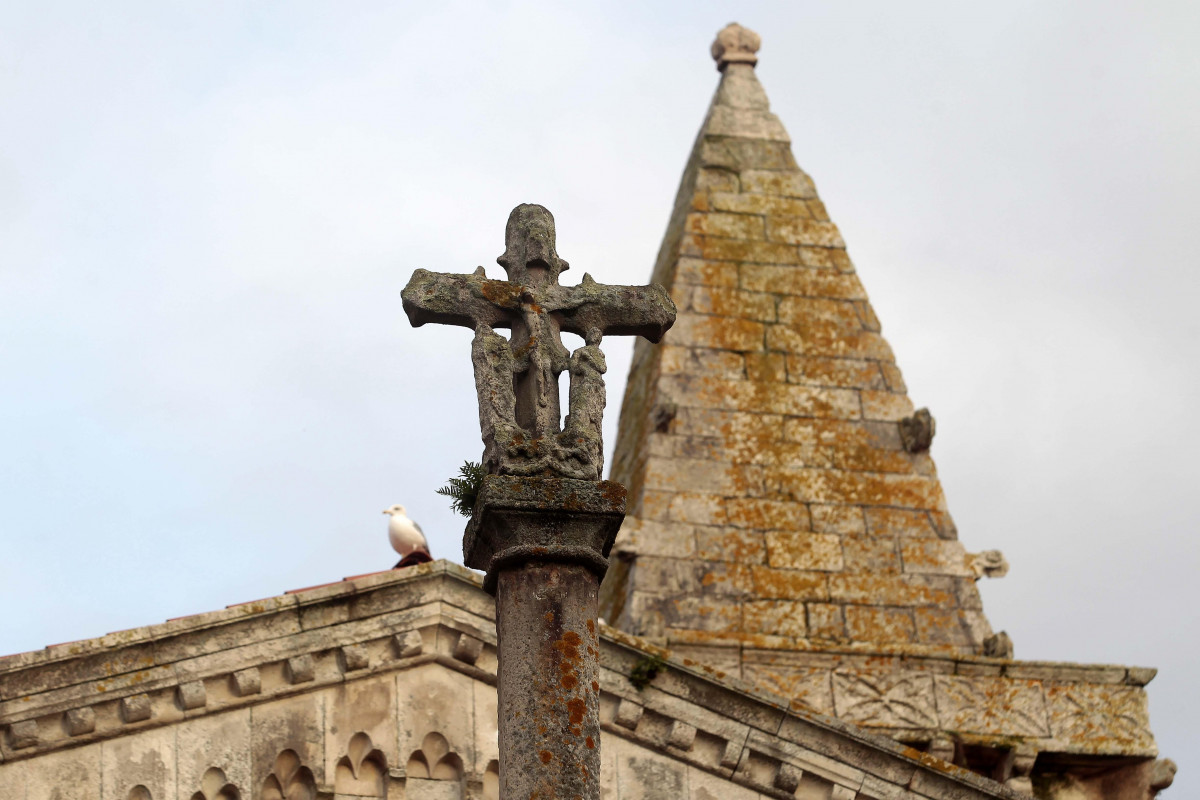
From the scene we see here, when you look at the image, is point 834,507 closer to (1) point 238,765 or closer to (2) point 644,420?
(2) point 644,420

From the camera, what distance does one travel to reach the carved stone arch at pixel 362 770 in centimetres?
1173

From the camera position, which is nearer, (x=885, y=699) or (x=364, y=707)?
(x=364, y=707)

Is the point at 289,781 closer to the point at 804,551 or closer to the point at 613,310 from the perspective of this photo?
the point at 613,310

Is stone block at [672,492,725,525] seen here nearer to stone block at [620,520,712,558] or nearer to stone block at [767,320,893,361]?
stone block at [620,520,712,558]

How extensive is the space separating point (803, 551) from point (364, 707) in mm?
6352

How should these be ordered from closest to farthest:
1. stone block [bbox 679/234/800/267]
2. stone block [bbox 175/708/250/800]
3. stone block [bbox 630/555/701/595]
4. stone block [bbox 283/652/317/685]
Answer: stone block [bbox 175/708/250/800], stone block [bbox 283/652/317/685], stone block [bbox 630/555/701/595], stone block [bbox 679/234/800/267]

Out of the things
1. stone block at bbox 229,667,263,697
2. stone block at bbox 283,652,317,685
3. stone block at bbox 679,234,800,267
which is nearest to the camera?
stone block at bbox 229,667,263,697

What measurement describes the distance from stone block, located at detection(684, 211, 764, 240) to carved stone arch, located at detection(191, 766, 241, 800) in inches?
375

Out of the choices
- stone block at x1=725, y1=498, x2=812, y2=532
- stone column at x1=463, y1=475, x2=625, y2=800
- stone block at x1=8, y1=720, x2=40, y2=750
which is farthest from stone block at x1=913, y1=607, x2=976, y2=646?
stone column at x1=463, y1=475, x2=625, y2=800

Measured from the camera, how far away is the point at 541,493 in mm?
7730

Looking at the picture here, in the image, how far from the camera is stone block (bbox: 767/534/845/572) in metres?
17.3

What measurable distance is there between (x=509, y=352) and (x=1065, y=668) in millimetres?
9132

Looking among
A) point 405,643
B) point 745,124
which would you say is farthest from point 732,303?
point 405,643

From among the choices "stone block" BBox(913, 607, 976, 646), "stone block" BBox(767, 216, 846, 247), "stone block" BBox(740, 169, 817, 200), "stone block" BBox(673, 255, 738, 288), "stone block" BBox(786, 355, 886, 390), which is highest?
"stone block" BBox(740, 169, 817, 200)
